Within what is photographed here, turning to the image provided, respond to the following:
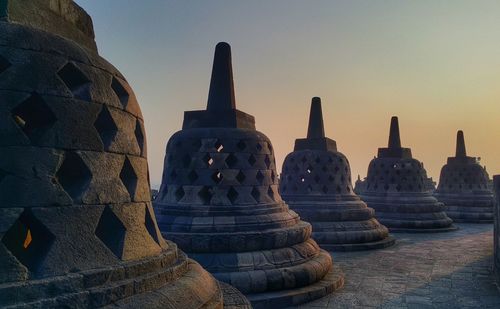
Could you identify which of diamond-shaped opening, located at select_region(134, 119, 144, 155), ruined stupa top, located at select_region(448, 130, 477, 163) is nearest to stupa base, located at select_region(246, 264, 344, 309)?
diamond-shaped opening, located at select_region(134, 119, 144, 155)

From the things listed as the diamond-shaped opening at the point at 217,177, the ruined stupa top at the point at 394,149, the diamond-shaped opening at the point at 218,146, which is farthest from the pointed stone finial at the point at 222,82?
the ruined stupa top at the point at 394,149

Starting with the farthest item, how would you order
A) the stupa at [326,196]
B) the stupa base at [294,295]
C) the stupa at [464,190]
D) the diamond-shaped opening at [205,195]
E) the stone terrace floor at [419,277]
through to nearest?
1. the stupa at [464,190]
2. the stupa at [326,196]
3. the diamond-shaped opening at [205,195]
4. the stone terrace floor at [419,277]
5. the stupa base at [294,295]

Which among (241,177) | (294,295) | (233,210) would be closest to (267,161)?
(241,177)

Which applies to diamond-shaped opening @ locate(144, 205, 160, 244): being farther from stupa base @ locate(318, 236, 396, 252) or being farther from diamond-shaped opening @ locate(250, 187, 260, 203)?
stupa base @ locate(318, 236, 396, 252)

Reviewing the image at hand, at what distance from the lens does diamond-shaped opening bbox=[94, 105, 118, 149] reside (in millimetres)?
3441

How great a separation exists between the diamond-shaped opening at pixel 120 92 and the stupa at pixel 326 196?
9688 millimetres

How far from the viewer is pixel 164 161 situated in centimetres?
916

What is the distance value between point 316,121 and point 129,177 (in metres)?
11.5

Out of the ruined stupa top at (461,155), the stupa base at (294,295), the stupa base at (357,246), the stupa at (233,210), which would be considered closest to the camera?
the stupa base at (294,295)

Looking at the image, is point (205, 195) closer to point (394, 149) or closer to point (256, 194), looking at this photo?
point (256, 194)

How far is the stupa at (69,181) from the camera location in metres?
2.79

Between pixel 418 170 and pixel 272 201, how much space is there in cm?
1169

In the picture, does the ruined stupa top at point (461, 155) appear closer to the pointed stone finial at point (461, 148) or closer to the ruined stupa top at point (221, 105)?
the pointed stone finial at point (461, 148)

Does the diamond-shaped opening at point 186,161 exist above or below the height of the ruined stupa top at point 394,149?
below
